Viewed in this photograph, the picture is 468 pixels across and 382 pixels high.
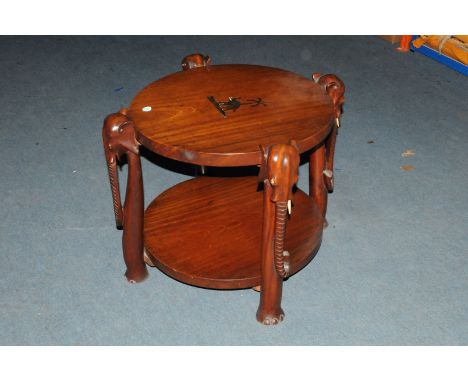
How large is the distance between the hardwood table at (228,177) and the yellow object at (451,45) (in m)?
1.97

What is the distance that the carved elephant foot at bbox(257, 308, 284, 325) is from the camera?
2.14 metres

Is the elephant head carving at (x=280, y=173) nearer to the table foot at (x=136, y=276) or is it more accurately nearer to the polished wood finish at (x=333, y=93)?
A: the polished wood finish at (x=333, y=93)

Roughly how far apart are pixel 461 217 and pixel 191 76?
133 cm

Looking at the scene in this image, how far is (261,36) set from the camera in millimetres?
4566

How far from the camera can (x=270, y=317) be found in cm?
215

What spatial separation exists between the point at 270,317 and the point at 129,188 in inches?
26.4

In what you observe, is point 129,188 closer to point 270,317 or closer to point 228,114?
point 228,114

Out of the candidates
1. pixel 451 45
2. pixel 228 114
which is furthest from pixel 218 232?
pixel 451 45

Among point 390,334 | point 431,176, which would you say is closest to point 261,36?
point 431,176

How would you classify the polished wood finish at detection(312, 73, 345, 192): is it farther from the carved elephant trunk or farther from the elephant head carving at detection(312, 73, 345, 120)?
the carved elephant trunk

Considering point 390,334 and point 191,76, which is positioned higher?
point 191,76

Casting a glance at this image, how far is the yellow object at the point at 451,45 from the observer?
3.86 meters

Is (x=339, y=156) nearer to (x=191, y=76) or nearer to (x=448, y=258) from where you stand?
(x=448, y=258)

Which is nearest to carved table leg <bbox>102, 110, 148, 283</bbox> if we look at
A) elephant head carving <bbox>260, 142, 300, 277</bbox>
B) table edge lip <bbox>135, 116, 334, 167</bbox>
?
table edge lip <bbox>135, 116, 334, 167</bbox>
